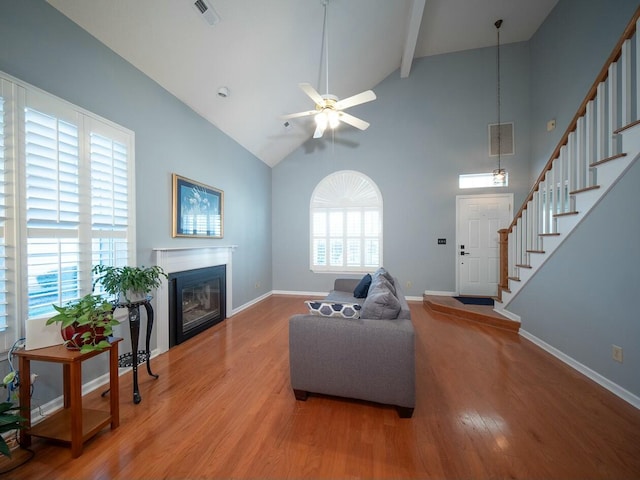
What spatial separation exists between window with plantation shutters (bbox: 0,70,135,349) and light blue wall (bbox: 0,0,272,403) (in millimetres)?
172

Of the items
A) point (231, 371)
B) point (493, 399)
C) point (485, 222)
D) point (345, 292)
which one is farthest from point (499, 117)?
point (231, 371)

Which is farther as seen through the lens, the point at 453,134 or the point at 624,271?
the point at 453,134

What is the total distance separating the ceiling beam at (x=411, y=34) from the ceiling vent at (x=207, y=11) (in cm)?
264

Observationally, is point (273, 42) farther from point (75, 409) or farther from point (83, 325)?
point (75, 409)

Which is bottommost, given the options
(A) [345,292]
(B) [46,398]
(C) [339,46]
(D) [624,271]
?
(B) [46,398]

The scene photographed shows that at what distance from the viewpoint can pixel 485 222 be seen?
469 cm

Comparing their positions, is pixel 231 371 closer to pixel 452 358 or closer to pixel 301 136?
pixel 452 358

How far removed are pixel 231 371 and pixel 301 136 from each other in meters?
4.48

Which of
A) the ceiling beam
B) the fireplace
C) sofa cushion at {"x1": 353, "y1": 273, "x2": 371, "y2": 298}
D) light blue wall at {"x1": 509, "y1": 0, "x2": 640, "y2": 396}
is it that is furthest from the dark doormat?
the ceiling beam

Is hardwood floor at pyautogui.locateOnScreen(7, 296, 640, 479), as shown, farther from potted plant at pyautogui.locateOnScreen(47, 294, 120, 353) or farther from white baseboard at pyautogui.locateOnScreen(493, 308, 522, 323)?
white baseboard at pyautogui.locateOnScreen(493, 308, 522, 323)

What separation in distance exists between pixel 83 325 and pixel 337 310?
165cm

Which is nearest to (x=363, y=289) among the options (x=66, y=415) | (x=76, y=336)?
(x=76, y=336)

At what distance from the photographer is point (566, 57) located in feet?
12.3

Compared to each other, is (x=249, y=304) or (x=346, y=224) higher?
(x=346, y=224)
